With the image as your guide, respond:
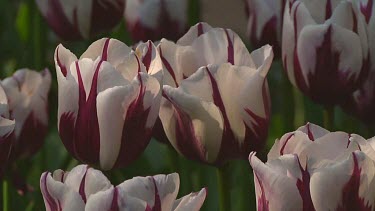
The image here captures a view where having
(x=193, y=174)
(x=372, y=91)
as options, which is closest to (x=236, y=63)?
(x=372, y=91)

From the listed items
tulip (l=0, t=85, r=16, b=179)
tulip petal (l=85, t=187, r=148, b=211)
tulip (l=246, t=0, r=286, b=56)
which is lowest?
tulip (l=246, t=0, r=286, b=56)

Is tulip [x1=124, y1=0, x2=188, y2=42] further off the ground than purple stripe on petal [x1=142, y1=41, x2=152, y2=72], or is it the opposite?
purple stripe on petal [x1=142, y1=41, x2=152, y2=72]

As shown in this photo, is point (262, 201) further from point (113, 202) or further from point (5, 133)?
point (5, 133)

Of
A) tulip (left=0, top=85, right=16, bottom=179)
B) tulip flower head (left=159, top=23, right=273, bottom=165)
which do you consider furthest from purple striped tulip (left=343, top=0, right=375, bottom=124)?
tulip (left=0, top=85, right=16, bottom=179)

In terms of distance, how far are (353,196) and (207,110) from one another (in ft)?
0.59

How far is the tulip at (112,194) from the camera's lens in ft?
2.48

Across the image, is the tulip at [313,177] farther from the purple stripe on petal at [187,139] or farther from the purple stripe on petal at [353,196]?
the purple stripe on petal at [187,139]

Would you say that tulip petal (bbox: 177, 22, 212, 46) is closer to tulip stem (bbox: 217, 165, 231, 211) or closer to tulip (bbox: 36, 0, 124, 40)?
tulip stem (bbox: 217, 165, 231, 211)

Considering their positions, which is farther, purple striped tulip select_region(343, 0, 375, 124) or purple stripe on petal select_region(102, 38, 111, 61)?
purple striped tulip select_region(343, 0, 375, 124)

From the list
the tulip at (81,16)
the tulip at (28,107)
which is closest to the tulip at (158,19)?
the tulip at (81,16)

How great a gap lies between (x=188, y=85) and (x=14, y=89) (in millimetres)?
276

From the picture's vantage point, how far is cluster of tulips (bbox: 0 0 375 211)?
2.58 feet

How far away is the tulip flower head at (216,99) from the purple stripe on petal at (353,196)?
162mm

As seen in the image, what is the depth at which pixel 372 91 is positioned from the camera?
1.14 metres
